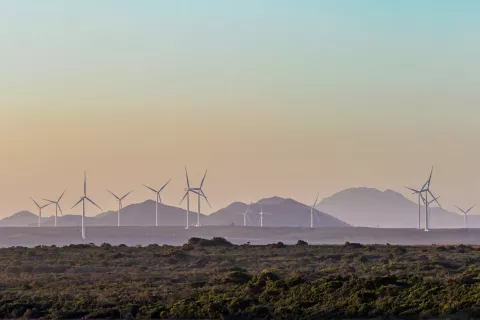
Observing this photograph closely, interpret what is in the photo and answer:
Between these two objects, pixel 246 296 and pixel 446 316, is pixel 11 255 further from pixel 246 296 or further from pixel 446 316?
pixel 446 316

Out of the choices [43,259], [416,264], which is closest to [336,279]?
[416,264]

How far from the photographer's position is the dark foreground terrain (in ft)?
152

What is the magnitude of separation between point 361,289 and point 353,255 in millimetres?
37750

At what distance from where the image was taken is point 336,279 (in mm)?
53969

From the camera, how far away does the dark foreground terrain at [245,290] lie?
46344mm

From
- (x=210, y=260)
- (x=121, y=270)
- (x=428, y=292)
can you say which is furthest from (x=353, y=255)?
(x=428, y=292)

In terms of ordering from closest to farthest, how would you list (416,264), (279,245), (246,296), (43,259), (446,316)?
(446,316)
(246,296)
(416,264)
(43,259)
(279,245)

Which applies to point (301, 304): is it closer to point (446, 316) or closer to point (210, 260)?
point (446, 316)

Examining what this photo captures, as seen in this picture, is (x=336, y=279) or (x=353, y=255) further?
(x=353, y=255)

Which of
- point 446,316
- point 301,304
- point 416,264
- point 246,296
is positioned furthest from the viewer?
point 416,264

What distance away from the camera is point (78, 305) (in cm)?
5097

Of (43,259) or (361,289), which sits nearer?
(361,289)

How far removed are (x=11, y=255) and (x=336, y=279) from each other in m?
54.3

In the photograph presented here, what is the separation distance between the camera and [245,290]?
52.8m
